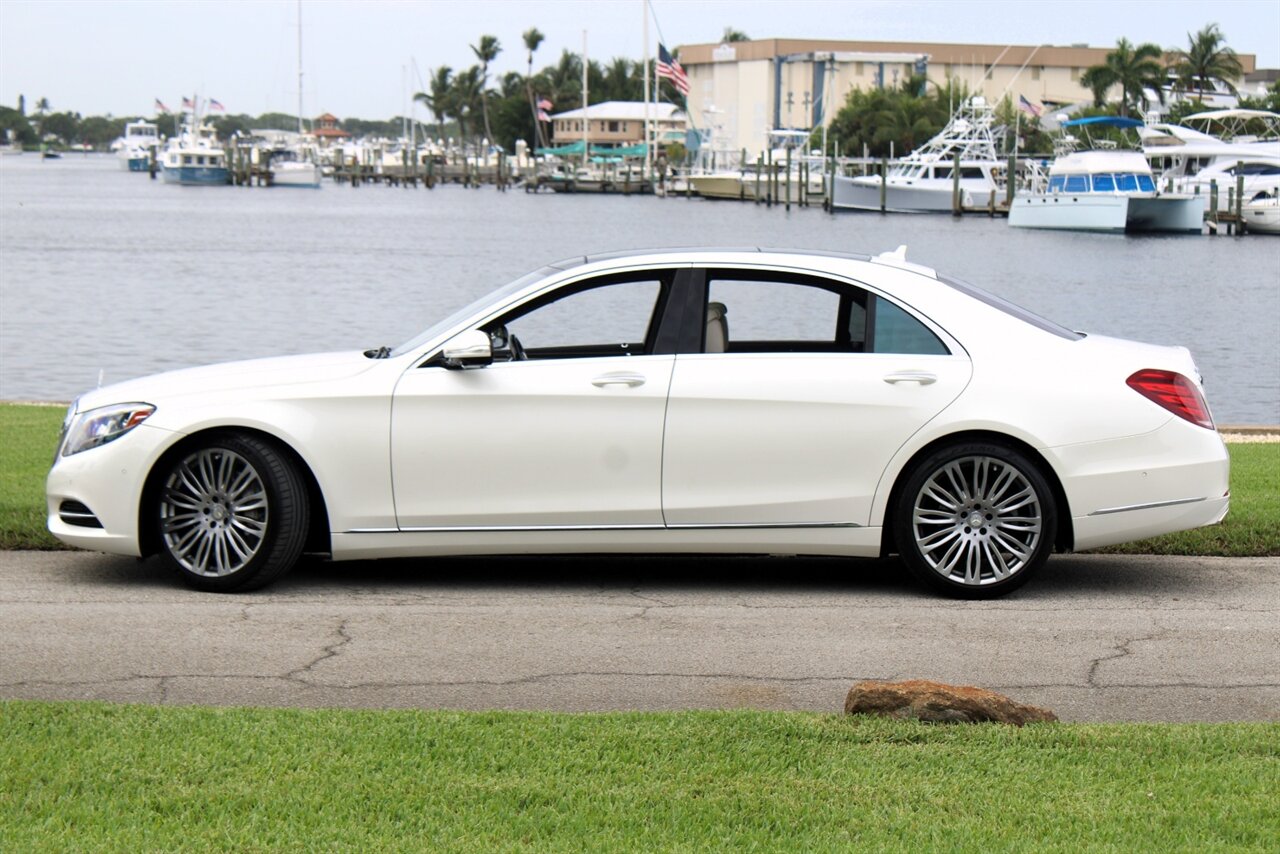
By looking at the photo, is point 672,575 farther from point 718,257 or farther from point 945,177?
point 945,177

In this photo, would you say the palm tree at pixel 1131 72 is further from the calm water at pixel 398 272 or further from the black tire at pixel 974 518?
the black tire at pixel 974 518

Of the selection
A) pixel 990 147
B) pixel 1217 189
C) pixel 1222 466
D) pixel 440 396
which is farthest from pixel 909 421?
pixel 990 147

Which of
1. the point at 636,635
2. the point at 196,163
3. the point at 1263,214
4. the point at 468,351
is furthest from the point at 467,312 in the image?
the point at 196,163

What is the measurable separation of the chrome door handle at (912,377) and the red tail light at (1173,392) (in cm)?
93

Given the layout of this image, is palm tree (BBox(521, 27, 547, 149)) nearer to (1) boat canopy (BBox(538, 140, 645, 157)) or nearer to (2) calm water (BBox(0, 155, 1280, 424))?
(1) boat canopy (BBox(538, 140, 645, 157))

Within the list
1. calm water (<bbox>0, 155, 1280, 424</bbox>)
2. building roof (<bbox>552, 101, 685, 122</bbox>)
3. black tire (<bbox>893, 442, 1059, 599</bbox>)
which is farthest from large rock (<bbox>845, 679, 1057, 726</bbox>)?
building roof (<bbox>552, 101, 685, 122</bbox>)

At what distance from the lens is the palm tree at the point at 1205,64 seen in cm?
12269

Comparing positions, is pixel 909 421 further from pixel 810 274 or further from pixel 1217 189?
pixel 1217 189

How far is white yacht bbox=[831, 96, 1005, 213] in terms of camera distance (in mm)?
89188

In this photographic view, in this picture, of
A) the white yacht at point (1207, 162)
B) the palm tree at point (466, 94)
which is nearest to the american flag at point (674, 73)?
the white yacht at point (1207, 162)

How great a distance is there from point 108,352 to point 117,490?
23450 mm

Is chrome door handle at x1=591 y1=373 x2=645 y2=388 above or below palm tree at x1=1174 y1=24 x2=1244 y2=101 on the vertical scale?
below

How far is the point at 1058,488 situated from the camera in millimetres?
7863

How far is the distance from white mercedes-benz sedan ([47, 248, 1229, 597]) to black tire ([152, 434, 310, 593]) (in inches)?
0.4
